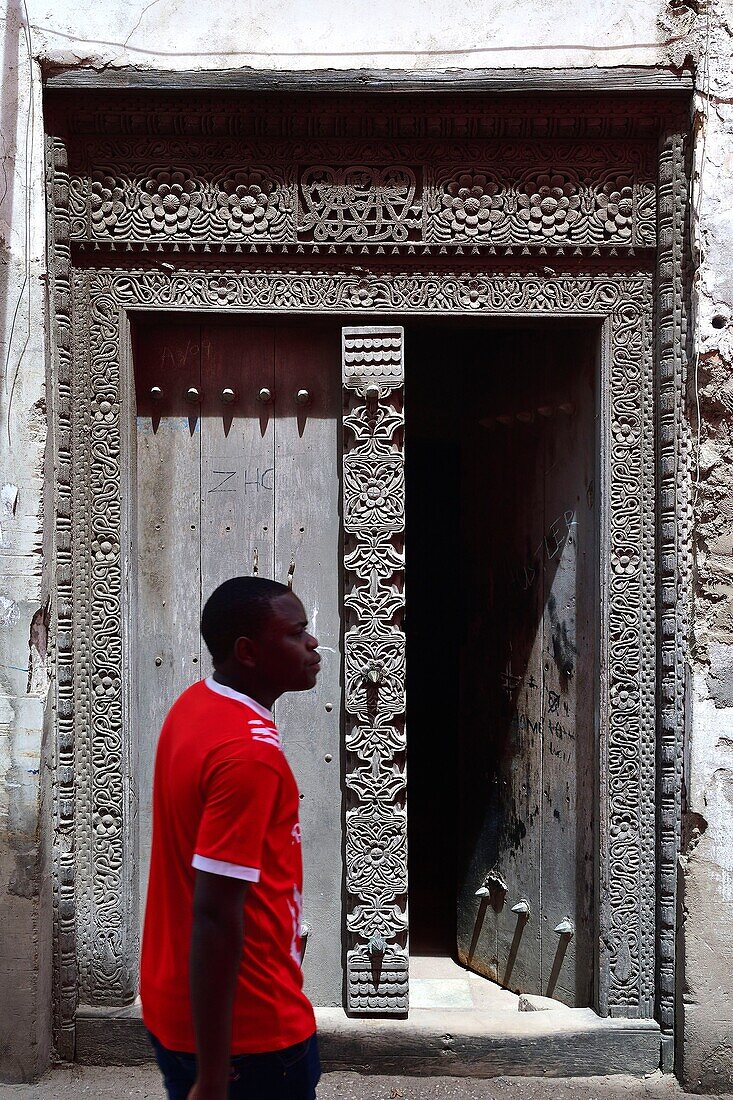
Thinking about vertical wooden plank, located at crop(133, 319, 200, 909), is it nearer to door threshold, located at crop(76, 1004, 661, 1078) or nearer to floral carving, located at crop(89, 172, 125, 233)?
floral carving, located at crop(89, 172, 125, 233)

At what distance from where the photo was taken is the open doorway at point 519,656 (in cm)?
348

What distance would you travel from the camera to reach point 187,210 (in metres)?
3.27

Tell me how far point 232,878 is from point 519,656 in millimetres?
2502

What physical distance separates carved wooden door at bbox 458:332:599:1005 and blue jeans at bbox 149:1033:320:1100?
6.49ft

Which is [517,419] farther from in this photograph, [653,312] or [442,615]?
[442,615]

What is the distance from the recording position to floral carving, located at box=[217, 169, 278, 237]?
3.27 metres

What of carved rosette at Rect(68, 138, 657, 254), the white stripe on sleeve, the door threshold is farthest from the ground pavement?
carved rosette at Rect(68, 138, 657, 254)

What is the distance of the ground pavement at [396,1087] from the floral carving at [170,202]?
9.79 ft

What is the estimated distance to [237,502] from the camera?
11.2 feet

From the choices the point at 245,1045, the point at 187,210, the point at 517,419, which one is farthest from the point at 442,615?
the point at 245,1045

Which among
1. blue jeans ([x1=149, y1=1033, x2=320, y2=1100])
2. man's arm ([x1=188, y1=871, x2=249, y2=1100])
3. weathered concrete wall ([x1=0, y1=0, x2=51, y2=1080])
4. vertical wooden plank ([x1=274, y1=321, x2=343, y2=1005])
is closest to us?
man's arm ([x1=188, y1=871, x2=249, y2=1100])

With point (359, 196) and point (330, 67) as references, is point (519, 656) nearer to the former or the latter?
point (359, 196)

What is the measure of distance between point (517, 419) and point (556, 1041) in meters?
2.41

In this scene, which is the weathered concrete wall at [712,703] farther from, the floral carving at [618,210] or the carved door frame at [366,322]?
the floral carving at [618,210]
